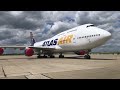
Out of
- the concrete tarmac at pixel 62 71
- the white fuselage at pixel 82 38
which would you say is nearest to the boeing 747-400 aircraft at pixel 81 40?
the white fuselage at pixel 82 38

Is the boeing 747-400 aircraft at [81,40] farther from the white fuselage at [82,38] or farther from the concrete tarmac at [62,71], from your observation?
the concrete tarmac at [62,71]

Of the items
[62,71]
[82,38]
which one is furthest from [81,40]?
[62,71]

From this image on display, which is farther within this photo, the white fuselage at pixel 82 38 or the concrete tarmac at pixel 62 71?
the white fuselage at pixel 82 38

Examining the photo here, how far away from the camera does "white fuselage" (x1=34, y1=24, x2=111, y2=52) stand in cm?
2605

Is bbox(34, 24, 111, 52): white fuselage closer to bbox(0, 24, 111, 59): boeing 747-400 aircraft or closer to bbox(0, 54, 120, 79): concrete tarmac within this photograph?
bbox(0, 24, 111, 59): boeing 747-400 aircraft

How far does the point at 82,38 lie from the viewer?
28641 mm

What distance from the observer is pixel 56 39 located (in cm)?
3709

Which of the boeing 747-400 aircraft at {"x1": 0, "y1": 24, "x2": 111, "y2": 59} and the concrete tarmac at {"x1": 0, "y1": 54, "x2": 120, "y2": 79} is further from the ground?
the boeing 747-400 aircraft at {"x1": 0, "y1": 24, "x2": 111, "y2": 59}

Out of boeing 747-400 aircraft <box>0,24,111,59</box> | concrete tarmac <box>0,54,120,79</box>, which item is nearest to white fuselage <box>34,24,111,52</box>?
boeing 747-400 aircraft <box>0,24,111,59</box>

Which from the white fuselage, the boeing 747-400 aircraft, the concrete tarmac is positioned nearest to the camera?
the concrete tarmac

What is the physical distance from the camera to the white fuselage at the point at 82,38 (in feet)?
85.5

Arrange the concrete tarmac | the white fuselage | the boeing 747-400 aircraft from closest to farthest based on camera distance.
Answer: the concrete tarmac → the white fuselage → the boeing 747-400 aircraft
